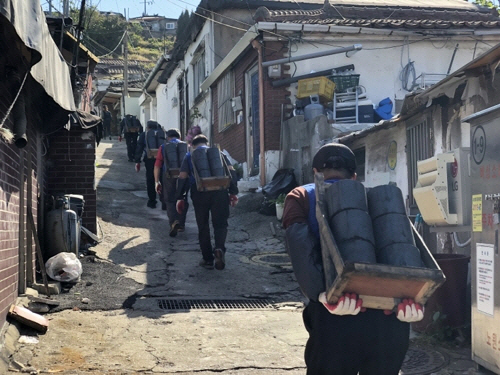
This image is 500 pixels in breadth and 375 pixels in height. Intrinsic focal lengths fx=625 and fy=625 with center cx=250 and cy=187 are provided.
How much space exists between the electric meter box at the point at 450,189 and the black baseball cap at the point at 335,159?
2203 mm

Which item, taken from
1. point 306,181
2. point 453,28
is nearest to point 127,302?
point 306,181

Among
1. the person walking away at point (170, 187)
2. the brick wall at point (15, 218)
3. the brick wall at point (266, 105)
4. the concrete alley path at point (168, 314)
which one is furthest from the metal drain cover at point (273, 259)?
the brick wall at point (266, 105)

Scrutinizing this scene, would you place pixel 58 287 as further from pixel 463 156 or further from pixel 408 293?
pixel 408 293

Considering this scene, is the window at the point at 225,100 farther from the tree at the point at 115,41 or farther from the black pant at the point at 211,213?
the tree at the point at 115,41

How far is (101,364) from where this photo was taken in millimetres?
4750

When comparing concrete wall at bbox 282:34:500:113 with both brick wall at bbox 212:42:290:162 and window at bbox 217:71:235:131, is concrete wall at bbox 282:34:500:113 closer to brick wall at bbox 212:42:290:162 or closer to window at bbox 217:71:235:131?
brick wall at bbox 212:42:290:162

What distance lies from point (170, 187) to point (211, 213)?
233 cm

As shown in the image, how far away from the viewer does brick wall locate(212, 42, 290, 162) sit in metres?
13.0

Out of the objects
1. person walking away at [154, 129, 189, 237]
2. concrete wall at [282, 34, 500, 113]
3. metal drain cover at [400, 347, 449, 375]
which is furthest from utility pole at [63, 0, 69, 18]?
metal drain cover at [400, 347, 449, 375]

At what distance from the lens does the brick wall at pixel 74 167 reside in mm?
8930

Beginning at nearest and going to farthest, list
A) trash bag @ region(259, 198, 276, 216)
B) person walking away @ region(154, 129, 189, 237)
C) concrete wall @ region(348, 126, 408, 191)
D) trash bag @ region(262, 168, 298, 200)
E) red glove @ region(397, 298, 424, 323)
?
red glove @ region(397, 298, 424, 323)
concrete wall @ region(348, 126, 408, 191)
person walking away @ region(154, 129, 189, 237)
trash bag @ region(259, 198, 276, 216)
trash bag @ region(262, 168, 298, 200)

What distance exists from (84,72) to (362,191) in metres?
9.28

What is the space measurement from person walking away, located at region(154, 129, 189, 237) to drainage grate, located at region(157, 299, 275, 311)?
2.90 metres

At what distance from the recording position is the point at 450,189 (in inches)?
210
